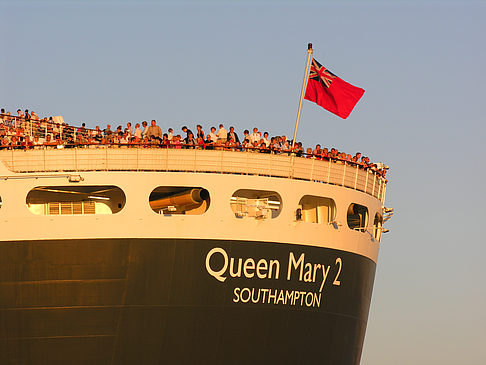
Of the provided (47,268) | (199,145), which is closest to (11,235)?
(47,268)

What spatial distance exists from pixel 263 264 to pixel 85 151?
717cm

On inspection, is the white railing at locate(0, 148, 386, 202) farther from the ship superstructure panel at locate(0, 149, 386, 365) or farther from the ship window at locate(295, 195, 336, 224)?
the ship window at locate(295, 195, 336, 224)

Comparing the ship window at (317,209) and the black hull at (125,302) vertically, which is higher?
the ship window at (317,209)

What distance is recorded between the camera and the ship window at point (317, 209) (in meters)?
37.6

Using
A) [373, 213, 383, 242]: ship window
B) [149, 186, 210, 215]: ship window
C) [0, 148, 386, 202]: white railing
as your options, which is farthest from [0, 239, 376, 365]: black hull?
[373, 213, 383, 242]: ship window

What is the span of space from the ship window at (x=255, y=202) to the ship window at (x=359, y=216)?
3815 mm

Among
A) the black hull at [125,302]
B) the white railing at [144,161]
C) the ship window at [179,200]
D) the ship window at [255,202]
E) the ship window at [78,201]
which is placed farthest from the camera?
the ship window at [78,201]

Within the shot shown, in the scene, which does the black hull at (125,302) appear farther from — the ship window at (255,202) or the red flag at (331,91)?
the red flag at (331,91)

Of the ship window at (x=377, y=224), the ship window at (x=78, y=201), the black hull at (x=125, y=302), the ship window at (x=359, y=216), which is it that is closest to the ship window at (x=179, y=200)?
the ship window at (x=78, y=201)

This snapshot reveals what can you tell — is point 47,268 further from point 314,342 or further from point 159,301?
point 314,342

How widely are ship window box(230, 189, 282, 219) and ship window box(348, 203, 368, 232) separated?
382 cm

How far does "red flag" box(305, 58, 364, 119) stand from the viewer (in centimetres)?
3816

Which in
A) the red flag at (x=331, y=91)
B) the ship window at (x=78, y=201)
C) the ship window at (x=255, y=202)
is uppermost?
the red flag at (x=331, y=91)

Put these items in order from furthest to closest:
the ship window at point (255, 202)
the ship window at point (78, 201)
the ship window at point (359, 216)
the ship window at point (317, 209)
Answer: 1. the ship window at point (359, 216)
2. the ship window at point (317, 209)
3. the ship window at point (78, 201)
4. the ship window at point (255, 202)
